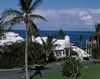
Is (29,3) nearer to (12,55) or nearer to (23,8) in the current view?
(23,8)

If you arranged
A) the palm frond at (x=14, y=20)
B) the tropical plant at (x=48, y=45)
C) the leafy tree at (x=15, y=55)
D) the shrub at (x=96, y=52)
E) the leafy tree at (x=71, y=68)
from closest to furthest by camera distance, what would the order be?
the palm frond at (x=14, y=20), the leafy tree at (x=71, y=68), the leafy tree at (x=15, y=55), the tropical plant at (x=48, y=45), the shrub at (x=96, y=52)

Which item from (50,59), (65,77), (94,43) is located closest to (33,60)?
(50,59)

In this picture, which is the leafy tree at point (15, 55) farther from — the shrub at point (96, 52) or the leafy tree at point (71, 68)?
the shrub at point (96, 52)

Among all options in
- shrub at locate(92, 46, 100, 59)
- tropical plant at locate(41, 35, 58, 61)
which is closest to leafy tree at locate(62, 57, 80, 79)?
tropical plant at locate(41, 35, 58, 61)

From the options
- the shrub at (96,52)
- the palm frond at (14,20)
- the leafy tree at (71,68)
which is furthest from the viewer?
the shrub at (96,52)

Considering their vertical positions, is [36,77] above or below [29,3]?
below

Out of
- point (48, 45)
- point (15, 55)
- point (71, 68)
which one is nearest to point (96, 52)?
point (48, 45)

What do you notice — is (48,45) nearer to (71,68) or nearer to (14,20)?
(71,68)

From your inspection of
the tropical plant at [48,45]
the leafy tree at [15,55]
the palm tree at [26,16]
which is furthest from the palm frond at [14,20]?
the tropical plant at [48,45]

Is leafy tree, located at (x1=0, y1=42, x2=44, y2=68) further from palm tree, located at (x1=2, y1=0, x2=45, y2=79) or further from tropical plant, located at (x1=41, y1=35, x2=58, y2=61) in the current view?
palm tree, located at (x1=2, y1=0, x2=45, y2=79)

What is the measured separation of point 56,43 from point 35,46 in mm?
15743

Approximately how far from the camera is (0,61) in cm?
6588

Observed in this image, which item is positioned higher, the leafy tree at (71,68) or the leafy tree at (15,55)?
the leafy tree at (15,55)

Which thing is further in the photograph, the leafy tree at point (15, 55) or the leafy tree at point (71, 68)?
the leafy tree at point (15, 55)
